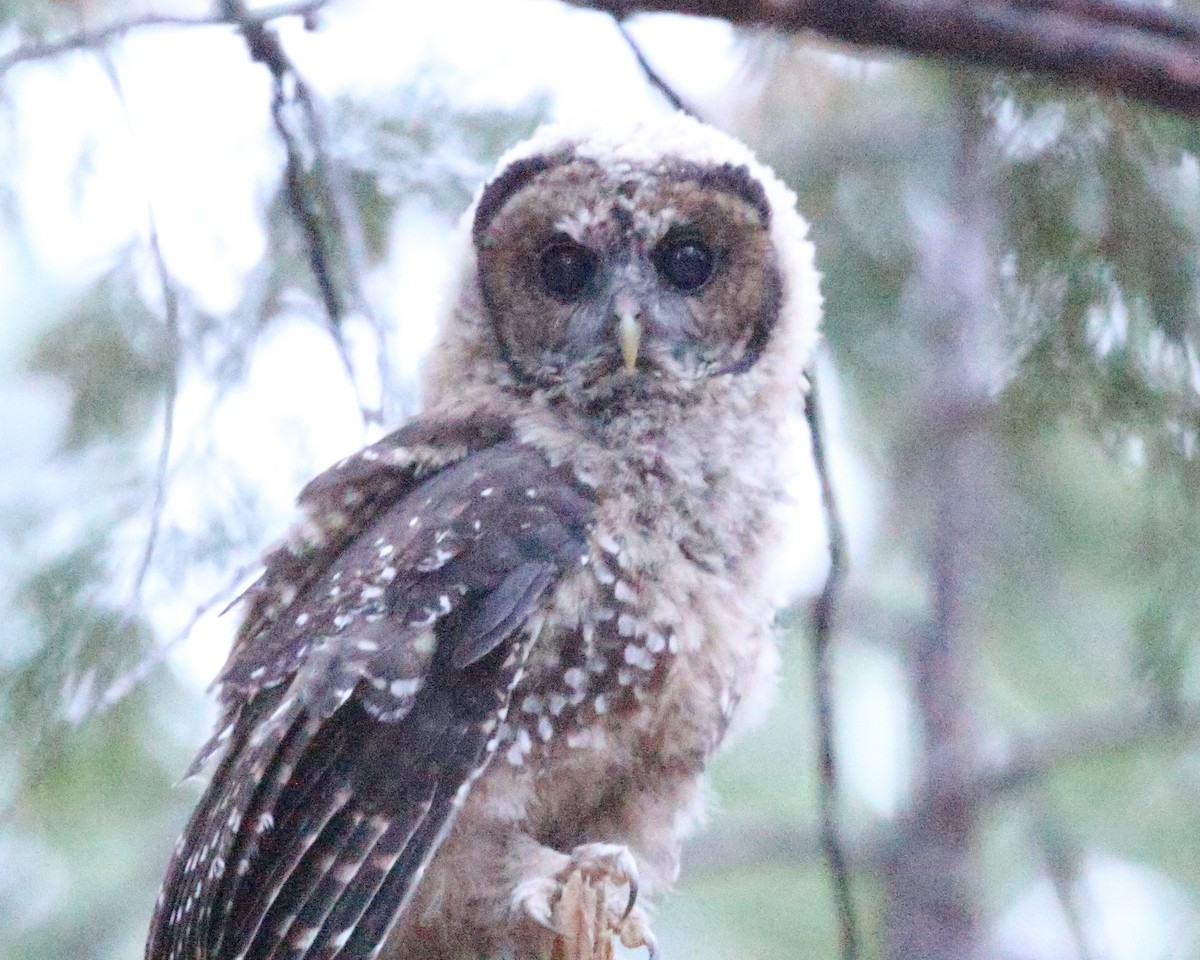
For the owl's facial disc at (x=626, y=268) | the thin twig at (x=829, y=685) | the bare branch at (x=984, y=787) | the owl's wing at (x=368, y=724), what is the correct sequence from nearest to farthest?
the owl's wing at (x=368, y=724), the thin twig at (x=829, y=685), the owl's facial disc at (x=626, y=268), the bare branch at (x=984, y=787)

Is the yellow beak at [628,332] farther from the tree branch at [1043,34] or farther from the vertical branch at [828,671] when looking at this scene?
the tree branch at [1043,34]

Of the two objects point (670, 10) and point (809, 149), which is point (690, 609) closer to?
point (670, 10)

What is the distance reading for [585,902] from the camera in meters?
1.86

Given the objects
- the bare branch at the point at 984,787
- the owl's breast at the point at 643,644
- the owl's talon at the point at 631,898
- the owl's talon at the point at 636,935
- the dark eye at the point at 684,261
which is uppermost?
the dark eye at the point at 684,261

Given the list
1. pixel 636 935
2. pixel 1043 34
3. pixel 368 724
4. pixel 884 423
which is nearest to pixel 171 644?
pixel 368 724

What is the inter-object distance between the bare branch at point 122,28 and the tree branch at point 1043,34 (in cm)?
47

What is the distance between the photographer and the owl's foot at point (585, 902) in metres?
1.84

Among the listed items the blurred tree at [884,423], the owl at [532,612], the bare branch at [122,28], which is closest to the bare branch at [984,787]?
the blurred tree at [884,423]

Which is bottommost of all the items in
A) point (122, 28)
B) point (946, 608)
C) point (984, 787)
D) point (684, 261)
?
point (984, 787)

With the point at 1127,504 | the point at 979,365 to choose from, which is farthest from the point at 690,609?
the point at 1127,504

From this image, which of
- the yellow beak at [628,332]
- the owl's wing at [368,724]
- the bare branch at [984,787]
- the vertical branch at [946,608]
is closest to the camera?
the owl's wing at [368,724]

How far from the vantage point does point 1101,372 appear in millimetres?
2305

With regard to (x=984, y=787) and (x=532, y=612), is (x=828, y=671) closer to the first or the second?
(x=532, y=612)

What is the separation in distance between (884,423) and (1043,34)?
1.58 m
